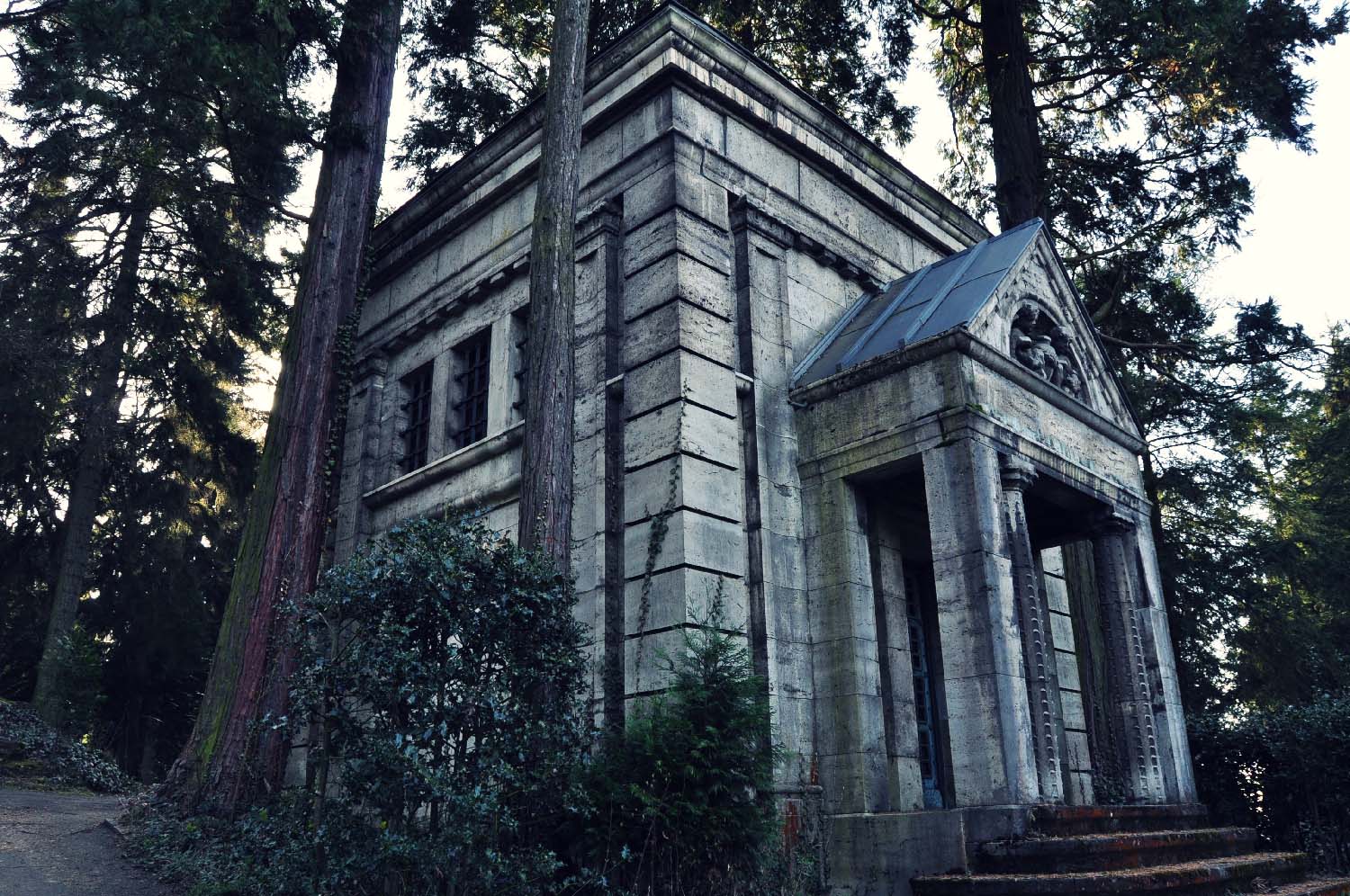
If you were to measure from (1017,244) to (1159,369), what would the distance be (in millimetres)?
7763

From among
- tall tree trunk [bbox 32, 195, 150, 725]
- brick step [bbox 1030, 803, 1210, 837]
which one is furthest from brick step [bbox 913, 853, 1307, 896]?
tall tree trunk [bbox 32, 195, 150, 725]

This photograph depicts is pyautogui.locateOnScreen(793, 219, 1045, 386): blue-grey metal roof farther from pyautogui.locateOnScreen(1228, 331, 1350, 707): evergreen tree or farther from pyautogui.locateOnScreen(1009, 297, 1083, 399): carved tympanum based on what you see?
pyautogui.locateOnScreen(1228, 331, 1350, 707): evergreen tree

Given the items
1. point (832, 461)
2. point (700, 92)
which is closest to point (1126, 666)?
point (832, 461)

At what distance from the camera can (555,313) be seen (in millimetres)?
8820

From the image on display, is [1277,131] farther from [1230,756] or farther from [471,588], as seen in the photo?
[471,588]

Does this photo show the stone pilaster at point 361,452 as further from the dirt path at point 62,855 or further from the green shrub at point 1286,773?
the green shrub at point 1286,773


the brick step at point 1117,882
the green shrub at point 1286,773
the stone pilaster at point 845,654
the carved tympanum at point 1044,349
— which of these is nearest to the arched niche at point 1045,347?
the carved tympanum at point 1044,349

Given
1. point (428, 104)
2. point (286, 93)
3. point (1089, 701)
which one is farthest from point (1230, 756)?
point (428, 104)

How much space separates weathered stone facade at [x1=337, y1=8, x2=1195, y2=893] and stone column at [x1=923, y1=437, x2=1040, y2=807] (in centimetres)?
2

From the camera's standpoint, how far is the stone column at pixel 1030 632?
8.30 metres

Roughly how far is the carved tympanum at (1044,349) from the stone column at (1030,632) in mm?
1456

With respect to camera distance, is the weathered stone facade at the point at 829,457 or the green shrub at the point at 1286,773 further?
the green shrub at the point at 1286,773

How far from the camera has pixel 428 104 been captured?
18547 millimetres

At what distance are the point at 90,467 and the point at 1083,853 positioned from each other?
17.4 metres
